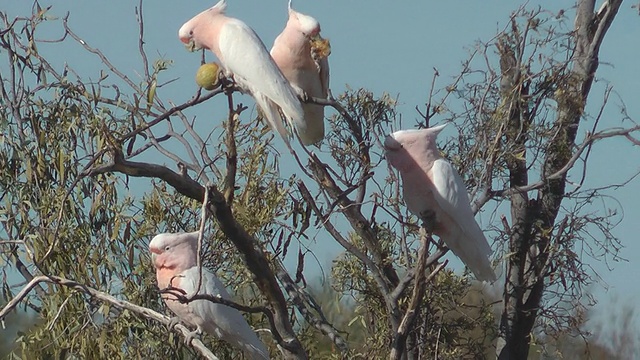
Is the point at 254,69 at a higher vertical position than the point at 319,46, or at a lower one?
lower

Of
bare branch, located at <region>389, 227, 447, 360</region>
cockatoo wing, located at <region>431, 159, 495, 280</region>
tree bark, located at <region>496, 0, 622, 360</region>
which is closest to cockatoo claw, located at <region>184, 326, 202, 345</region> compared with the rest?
bare branch, located at <region>389, 227, 447, 360</region>

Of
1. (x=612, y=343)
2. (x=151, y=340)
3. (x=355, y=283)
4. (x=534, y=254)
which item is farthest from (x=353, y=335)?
(x=612, y=343)

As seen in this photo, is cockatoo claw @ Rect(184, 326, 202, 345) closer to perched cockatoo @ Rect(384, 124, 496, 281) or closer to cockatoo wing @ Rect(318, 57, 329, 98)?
perched cockatoo @ Rect(384, 124, 496, 281)

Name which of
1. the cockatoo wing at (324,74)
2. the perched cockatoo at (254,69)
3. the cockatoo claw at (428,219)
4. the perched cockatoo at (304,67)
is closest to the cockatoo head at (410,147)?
the cockatoo claw at (428,219)

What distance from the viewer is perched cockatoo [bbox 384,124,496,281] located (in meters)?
3.81

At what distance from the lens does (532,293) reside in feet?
17.6

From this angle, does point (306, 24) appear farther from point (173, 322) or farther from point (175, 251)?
point (173, 322)

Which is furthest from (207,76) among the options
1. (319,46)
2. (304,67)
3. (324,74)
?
(324,74)

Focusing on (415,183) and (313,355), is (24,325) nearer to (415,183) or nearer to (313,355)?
(313,355)

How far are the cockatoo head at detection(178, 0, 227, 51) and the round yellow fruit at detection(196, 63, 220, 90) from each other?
1.60 feet

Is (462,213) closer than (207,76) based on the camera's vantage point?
No

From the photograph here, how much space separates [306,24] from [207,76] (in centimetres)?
60

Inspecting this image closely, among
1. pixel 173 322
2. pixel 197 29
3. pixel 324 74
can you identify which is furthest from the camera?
pixel 324 74

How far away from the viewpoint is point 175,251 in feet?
13.2
